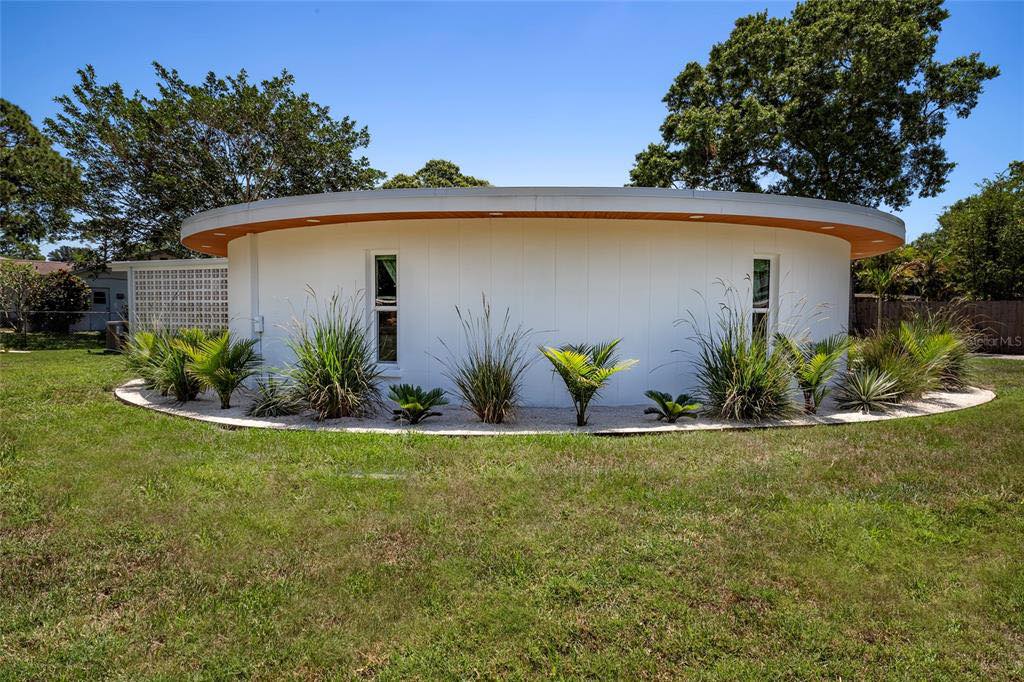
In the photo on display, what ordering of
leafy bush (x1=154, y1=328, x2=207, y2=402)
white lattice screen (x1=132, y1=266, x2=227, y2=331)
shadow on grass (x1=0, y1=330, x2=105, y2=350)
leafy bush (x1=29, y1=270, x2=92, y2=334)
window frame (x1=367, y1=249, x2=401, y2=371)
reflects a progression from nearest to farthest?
leafy bush (x1=154, y1=328, x2=207, y2=402) → window frame (x1=367, y1=249, x2=401, y2=371) → white lattice screen (x1=132, y1=266, x2=227, y2=331) → shadow on grass (x1=0, y1=330, x2=105, y2=350) → leafy bush (x1=29, y1=270, x2=92, y2=334)

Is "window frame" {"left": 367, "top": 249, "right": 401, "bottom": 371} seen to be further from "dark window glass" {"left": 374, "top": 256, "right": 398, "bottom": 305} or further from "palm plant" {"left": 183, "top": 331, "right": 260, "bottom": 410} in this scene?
"palm plant" {"left": 183, "top": 331, "right": 260, "bottom": 410}

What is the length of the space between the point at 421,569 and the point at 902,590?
250cm

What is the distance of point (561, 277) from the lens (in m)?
7.36

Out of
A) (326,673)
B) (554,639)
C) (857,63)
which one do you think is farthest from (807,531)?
(857,63)

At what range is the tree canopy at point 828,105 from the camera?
55.3ft

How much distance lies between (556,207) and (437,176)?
2564 centimetres

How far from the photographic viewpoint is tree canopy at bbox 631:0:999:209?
663 inches

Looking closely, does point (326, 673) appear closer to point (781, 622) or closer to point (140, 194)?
point (781, 622)

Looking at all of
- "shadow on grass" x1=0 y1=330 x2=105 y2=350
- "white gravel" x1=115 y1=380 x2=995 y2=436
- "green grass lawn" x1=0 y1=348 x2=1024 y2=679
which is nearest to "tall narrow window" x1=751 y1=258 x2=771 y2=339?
"white gravel" x1=115 y1=380 x2=995 y2=436

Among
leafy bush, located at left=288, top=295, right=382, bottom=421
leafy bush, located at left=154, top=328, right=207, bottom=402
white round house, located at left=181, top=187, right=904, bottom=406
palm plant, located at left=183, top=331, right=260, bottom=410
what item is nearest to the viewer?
leafy bush, located at left=288, top=295, right=382, bottom=421

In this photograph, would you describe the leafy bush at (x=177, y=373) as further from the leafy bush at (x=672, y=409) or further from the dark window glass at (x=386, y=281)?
the leafy bush at (x=672, y=409)

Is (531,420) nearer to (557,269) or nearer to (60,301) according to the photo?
(557,269)

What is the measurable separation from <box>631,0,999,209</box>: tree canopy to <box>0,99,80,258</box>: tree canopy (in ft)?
71.5

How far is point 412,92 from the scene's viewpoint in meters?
10.6
